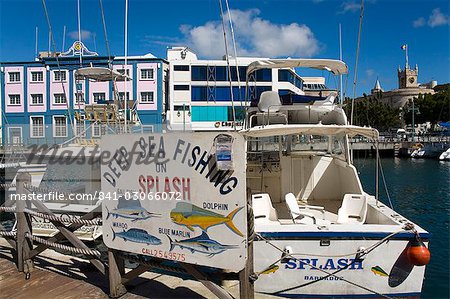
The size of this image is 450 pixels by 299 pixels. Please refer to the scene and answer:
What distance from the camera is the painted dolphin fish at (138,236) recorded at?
4.15 meters

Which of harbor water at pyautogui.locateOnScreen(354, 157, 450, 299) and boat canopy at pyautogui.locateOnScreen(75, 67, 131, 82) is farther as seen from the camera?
boat canopy at pyautogui.locateOnScreen(75, 67, 131, 82)

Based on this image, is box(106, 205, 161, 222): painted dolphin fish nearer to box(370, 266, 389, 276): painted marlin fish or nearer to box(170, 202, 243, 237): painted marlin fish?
box(170, 202, 243, 237): painted marlin fish

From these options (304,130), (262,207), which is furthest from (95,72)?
(262,207)

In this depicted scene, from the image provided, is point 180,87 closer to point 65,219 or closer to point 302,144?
point 302,144

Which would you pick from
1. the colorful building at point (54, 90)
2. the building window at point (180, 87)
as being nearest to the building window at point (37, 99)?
the colorful building at point (54, 90)

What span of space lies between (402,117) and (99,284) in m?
95.1

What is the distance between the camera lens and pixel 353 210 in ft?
25.0

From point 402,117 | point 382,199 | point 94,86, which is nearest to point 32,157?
point 382,199

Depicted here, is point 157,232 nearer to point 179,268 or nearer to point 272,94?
point 179,268

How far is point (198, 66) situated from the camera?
2000 inches

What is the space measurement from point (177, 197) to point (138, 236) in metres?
0.72

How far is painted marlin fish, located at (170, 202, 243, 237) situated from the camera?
375 cm

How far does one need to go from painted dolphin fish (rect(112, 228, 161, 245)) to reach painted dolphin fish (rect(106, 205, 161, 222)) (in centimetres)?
14

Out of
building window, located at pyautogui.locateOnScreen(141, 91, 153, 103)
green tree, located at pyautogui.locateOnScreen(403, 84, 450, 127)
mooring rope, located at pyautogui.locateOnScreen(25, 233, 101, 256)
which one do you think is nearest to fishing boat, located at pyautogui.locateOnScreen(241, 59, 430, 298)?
mooring rope, located at pyautogui.locateOnScreen(25, 233, 101, 256)
